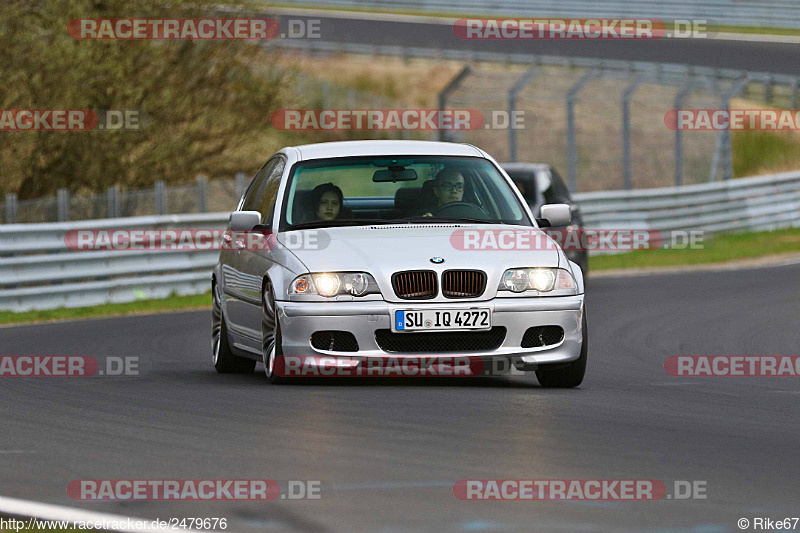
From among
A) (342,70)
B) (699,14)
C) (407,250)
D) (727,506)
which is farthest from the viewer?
(699,14)

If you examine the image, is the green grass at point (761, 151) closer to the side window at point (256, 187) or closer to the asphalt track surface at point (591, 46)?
the asphalt track surface at point (591, 46)

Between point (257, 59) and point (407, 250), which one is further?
point (257, 59)

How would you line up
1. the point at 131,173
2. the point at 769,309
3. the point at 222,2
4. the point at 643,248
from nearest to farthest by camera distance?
the point at 769,309
the point at 131,173
the point at 222,2
the point at 643,248

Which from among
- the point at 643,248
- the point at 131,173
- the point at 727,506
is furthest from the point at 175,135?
the point at 727,506

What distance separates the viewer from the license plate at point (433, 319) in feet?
32.4

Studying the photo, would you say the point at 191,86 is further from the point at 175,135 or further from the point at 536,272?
the point at 536,272

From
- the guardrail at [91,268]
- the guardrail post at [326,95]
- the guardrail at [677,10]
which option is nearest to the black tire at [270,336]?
the guardrail at [91,268]

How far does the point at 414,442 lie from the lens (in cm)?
791

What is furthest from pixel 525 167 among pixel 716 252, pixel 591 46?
pixel 591 46

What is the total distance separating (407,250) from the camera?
10055 millimetres

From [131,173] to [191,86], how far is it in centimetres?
245

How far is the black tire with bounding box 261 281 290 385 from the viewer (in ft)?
33.5

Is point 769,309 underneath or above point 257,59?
underneath
